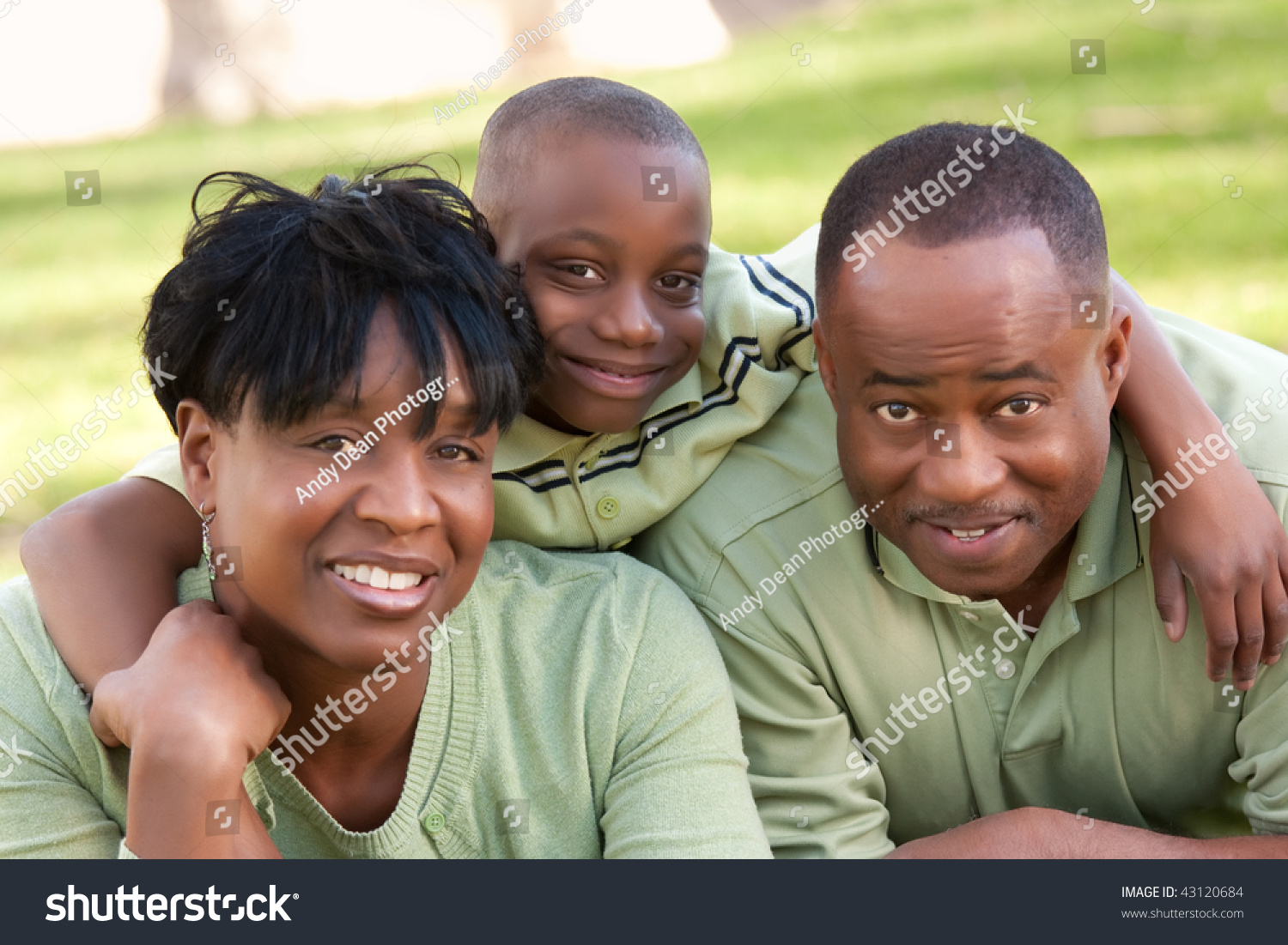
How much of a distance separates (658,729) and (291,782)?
0.63 metres

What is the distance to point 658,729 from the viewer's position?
254 cm

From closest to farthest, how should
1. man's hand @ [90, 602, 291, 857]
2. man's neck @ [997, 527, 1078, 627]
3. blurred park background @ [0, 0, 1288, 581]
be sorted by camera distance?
1. man's hand @ [90, 602, 291, 857]
2. man's neck @ [997, 527, 1078, 627]
3. blurred park background @ [0, 0, 1288, 581]

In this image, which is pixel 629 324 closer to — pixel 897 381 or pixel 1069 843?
pixel 897 381

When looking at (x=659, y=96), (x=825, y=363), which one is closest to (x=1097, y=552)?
(x=825, y=363)

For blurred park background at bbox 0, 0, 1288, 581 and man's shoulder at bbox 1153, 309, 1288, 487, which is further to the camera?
blurred park background at bbox 0, 0, 1288, 581

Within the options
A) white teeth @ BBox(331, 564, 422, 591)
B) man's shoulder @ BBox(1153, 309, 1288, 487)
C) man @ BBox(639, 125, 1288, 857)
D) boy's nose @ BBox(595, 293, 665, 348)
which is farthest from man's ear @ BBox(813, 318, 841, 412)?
white teeth @ BBox(331, 564, 422, 591)

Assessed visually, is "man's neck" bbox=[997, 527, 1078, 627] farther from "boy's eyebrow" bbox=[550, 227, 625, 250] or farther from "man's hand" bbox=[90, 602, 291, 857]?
"man's hand" bbox=[90, 602, 291, 857]

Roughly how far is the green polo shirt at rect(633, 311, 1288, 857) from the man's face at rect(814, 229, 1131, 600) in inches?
8.2

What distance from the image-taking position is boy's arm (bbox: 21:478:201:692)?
8.00 feet

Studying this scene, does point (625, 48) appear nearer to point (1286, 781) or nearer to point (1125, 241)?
point (1125, 241)

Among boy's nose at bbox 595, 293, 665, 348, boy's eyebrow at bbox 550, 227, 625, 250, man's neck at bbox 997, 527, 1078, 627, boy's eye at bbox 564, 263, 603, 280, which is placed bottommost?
man's neck at bbox 997, 527, 1078, 627

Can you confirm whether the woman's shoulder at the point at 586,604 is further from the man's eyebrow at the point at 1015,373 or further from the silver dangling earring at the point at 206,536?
the man's eyebrow at the point at 1015,373

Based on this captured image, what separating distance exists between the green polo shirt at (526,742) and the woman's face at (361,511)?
0.24 meters

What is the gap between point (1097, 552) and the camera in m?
2.70
